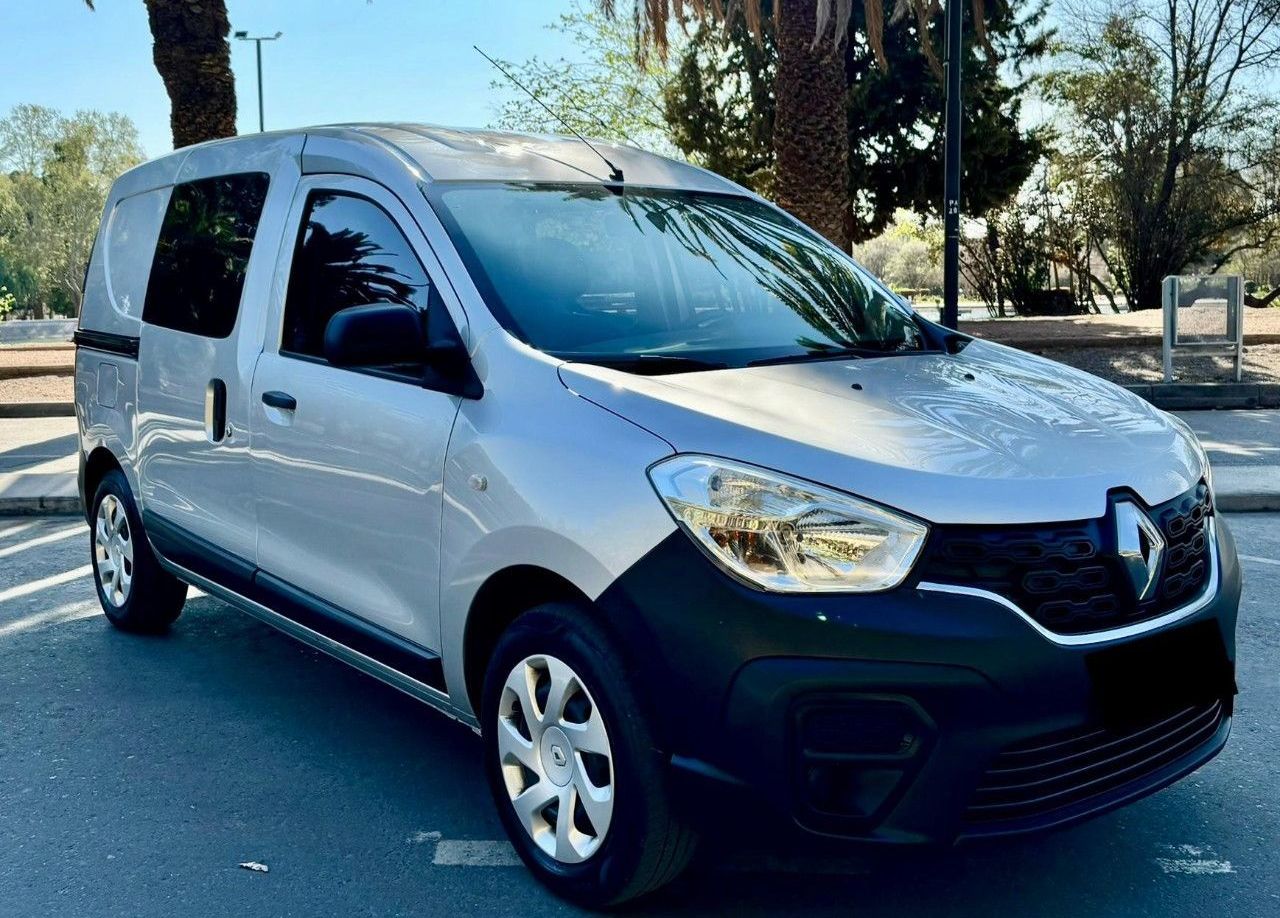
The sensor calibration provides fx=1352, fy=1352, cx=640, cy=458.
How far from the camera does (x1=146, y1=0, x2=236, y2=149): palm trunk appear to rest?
44.3ft

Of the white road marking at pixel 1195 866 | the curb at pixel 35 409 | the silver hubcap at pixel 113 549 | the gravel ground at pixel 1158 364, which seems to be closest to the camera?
the white road marking at pixel 1195 866

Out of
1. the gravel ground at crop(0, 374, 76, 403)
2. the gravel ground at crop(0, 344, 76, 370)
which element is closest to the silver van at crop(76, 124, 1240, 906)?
the gravel ground at crop(0, 374, 76, 403)

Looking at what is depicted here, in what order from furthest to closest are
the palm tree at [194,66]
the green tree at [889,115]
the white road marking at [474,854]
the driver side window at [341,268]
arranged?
the green tree at [889,115]
the palm tree at [194,66]
the driver side window at [341,268]
the white road marking at [474,854]

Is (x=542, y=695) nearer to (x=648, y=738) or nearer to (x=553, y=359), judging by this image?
(x=648, y=738)

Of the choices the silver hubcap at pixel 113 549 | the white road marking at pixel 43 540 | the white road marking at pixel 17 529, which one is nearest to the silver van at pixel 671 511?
the silver hubcap at pixel 113 549

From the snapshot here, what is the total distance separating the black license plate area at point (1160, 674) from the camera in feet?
9.30

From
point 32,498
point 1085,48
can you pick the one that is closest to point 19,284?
point 1085,48

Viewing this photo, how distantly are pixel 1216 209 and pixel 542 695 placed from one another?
29925mm

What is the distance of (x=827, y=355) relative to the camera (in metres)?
3.74

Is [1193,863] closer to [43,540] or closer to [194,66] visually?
[43,540]

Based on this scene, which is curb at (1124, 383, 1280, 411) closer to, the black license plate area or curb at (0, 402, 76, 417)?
curb at (0, 402, 76, 417)

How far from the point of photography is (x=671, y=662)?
2.78 m

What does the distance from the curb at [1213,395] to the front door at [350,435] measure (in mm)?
12886

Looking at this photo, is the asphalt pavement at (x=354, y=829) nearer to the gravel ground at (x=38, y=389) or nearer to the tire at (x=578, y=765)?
the tire at (x=578, y=765)
